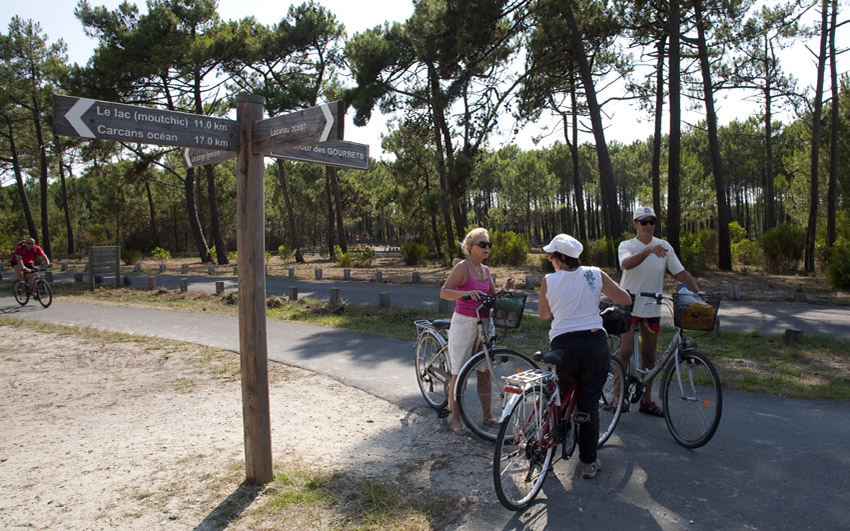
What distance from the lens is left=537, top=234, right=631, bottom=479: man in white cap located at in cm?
385

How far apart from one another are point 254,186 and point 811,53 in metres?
25.4

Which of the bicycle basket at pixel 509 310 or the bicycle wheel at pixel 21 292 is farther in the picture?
the bicycle wheel at pixel 21 292

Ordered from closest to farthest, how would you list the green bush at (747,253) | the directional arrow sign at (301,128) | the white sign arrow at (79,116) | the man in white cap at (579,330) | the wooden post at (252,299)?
the white sign arrow at (79,116) → the directional arrow sign at (301,128) → the man in white cap at (579,330) → the wooden post at (252,299) → the green bush at (747,253)

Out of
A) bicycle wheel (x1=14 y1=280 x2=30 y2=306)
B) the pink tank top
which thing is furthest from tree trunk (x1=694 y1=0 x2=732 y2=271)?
bicycle wheel (x1=14 y1=280 x2=30 y2=306)

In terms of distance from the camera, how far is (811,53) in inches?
878

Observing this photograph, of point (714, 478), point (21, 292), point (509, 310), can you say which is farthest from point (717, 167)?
point (21, 292)

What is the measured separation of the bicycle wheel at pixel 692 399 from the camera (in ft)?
14.1

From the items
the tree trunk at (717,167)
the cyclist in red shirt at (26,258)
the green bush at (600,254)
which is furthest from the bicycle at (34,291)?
the tree trunk at (717,167)

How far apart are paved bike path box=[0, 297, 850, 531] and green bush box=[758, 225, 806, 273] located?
1752 cm

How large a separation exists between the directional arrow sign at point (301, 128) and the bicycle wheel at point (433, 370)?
97.1 inches

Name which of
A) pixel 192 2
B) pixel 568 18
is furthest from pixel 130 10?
pixel 568 18

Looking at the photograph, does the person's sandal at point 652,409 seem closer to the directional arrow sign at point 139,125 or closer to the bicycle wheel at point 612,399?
the bicycle wheel at point 612,399

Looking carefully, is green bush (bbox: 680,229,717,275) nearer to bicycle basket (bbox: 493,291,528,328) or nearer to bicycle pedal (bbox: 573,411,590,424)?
bicycle basket (bbox: 493,291,528,328)

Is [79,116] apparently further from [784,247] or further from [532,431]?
[784,247]
